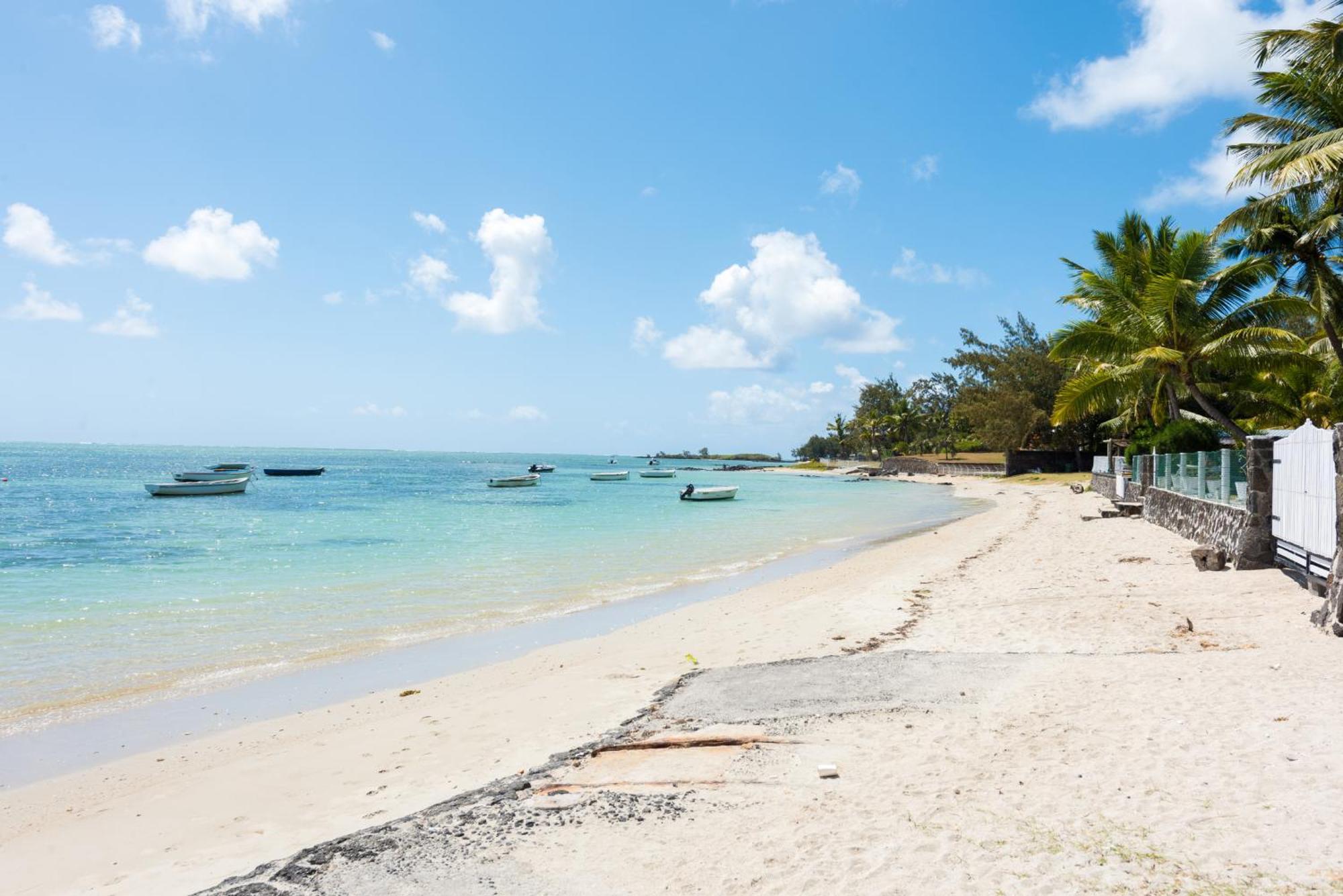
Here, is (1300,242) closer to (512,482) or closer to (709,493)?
(709,493)

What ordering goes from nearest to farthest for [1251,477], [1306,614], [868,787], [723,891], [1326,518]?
[723,891]
[868,787]
[1306,614]
[1326,518]
[1251,477]

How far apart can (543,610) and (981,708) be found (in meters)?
9.90

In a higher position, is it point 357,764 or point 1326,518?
point 1326,518

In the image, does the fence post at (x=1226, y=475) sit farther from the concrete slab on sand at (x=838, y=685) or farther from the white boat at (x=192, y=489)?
the white boat at (x=192, y=489)

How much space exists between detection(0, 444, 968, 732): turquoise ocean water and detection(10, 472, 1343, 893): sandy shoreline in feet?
12.6

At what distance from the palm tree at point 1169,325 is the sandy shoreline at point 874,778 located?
1416 cm

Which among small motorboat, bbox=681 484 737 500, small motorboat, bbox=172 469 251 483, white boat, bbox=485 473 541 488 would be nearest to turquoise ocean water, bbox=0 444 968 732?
small motorboat, bbox=681 484 737 500

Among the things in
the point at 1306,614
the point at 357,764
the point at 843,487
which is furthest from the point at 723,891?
the point at 843,487

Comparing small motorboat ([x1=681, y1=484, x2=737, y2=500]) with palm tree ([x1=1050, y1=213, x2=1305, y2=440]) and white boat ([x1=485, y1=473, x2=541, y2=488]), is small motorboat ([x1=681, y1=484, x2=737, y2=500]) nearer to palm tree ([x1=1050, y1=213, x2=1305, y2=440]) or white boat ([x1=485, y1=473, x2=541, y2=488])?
white boat ([x1=485, y1=473, x2=541, y2=488])

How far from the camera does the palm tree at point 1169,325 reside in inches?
848

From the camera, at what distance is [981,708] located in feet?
21.4

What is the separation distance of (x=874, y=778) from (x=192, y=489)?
192ft

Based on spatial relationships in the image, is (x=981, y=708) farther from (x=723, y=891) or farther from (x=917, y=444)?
(x=917, y=444)

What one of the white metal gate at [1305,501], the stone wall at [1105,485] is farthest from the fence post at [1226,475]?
the stone wall at [1105,485]
